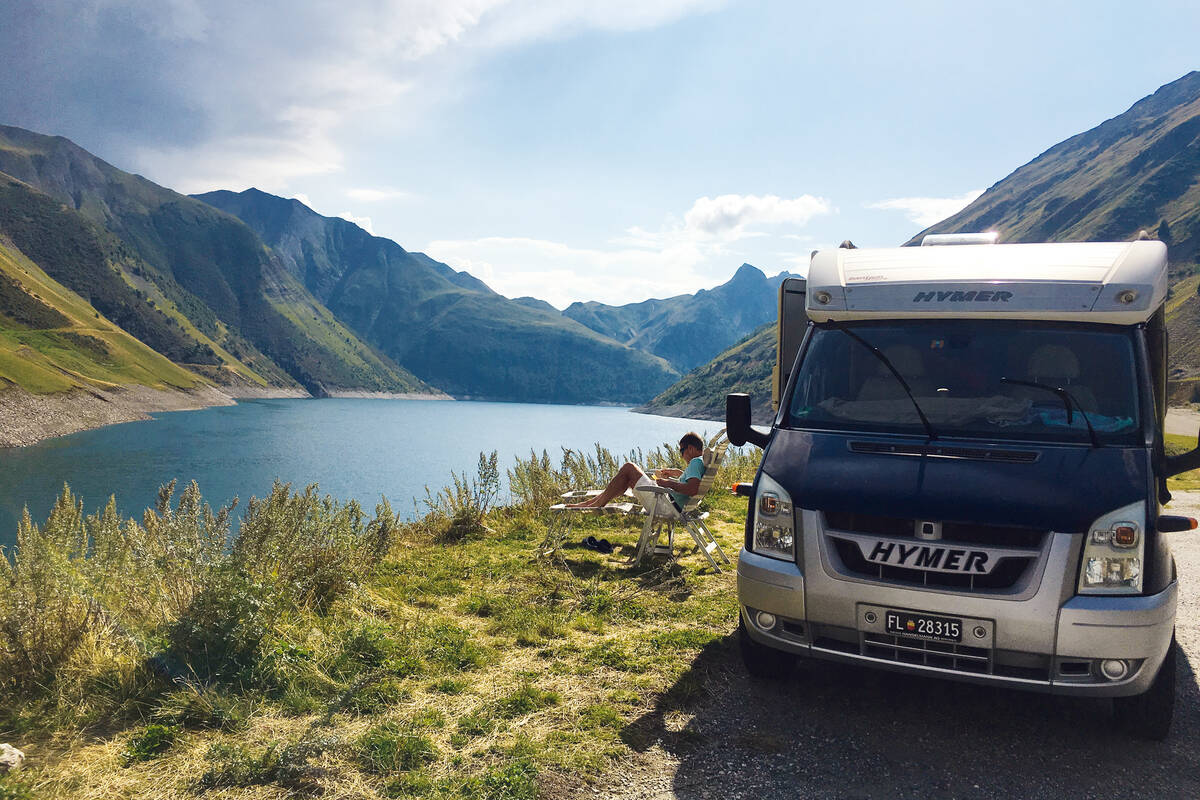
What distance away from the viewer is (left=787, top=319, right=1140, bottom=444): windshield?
13.3 ft

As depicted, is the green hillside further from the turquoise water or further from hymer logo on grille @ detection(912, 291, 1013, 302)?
hymer logo on grille @ detection(912, 291, 1013, 302)

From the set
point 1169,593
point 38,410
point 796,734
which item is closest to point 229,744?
point 796,734

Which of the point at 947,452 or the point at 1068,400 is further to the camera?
the point at 1068,400

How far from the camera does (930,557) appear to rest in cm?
361

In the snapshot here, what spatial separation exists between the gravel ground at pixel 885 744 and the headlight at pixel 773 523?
3.55 feet

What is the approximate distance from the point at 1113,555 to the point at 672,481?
474 cm

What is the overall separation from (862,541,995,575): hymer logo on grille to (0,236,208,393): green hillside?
101 meters

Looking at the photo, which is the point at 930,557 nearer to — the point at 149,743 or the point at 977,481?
the point at 977,481

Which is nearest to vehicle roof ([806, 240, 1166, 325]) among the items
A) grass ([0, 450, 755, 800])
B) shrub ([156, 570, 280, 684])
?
grass ([0, 450, 755, 800])

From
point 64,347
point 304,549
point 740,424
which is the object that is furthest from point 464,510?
point 64,347

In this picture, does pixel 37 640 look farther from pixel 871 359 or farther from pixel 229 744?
pixel 871 359

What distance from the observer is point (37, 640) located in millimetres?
3926

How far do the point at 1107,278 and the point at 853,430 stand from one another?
6.16ft

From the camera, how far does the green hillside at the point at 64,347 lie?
87750 millimetres
